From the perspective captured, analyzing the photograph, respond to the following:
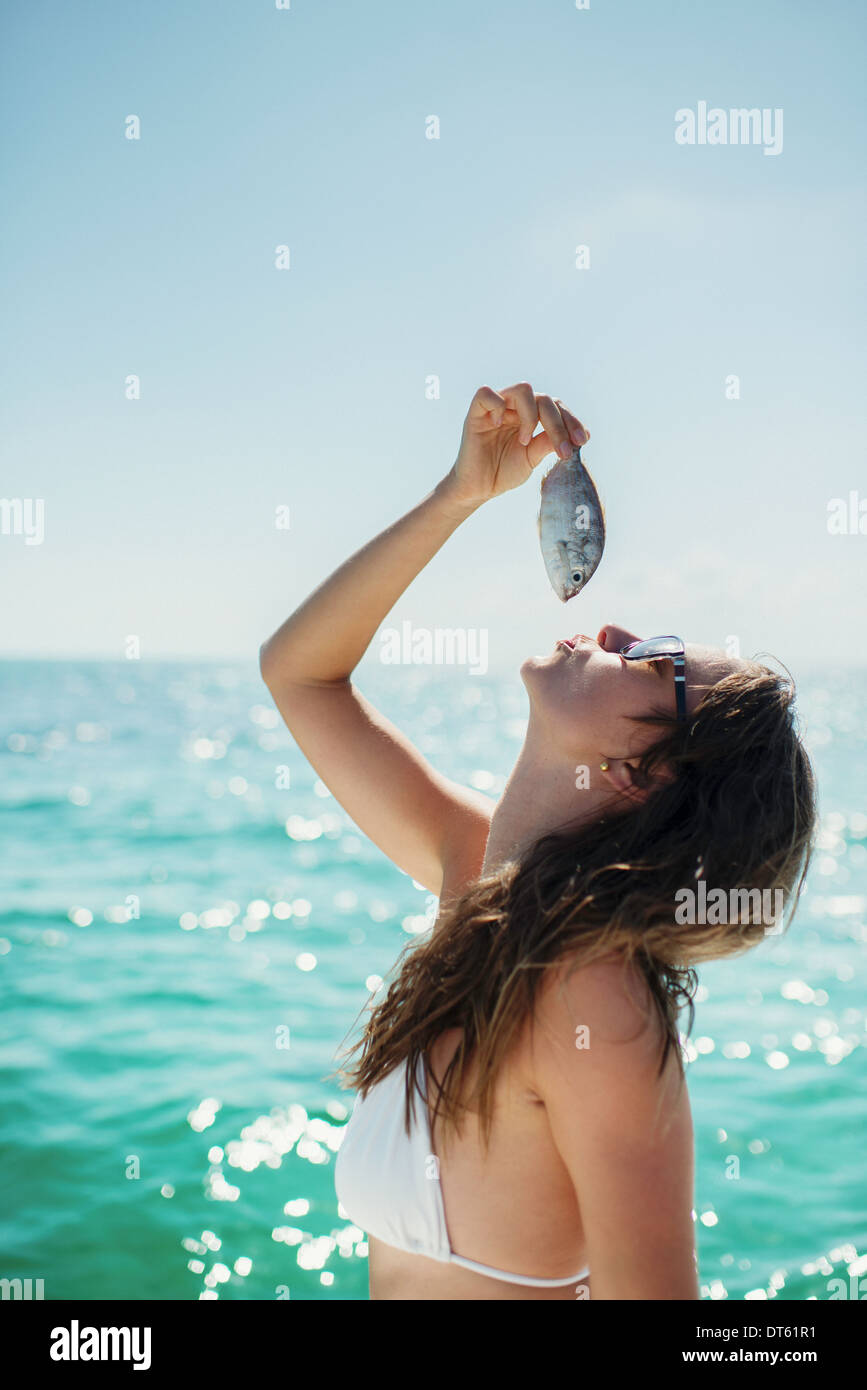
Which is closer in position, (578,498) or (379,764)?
(578,498)

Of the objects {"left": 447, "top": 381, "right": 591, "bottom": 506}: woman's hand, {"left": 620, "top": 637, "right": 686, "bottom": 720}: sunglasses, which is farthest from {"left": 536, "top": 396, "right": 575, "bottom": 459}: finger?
{"left": 620, "top": 637, "right": 686, "bottom": 720}: sunglasses

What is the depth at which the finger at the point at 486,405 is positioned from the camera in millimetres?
2578

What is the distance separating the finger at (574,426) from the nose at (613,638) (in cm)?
49

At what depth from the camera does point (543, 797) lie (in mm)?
2363

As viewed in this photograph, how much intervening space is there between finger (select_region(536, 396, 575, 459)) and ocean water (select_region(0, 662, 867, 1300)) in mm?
1818

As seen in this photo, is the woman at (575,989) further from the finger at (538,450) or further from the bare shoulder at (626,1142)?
the finger at (538,450)

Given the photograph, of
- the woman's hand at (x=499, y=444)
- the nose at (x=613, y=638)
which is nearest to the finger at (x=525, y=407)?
the woman's hand at (x=499, y=444)

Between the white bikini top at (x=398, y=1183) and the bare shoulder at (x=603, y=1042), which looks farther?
the white bikini top at (x=398, y=1183)

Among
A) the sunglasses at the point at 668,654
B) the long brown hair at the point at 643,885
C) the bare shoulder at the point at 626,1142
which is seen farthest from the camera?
the sunglasses at the point at 668,654

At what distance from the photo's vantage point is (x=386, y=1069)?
2.36 metres

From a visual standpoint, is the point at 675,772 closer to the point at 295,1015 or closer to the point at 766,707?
the point at 766,707


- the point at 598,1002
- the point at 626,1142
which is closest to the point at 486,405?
the point at 598,1002

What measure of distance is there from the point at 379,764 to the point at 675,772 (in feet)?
3.30
